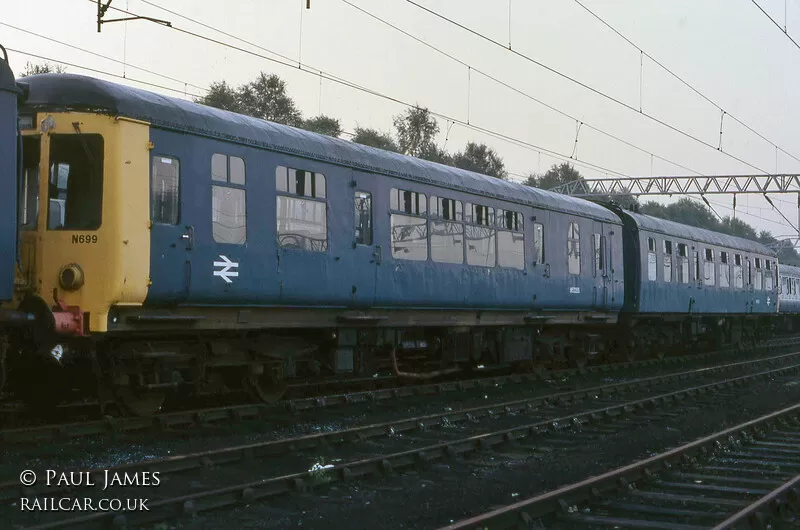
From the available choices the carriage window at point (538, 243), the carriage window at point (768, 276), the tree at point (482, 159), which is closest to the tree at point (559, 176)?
the tree at point (482, 159)

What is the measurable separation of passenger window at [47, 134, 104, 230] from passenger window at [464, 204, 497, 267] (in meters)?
7.34

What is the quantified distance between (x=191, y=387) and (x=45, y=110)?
397 centimetres

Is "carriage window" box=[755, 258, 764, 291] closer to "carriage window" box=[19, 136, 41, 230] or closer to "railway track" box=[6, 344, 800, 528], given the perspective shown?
"railway track" box=[6, 344, 800, 528]

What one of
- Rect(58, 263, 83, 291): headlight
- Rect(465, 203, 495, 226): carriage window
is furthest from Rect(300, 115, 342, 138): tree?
Rect(58, 263, 83, 291): headlight

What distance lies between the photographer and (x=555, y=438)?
1115 cm

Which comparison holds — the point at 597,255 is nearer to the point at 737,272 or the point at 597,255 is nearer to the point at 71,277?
the point at 737,272

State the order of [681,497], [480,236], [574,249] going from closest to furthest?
[681,497], [480,236], [574,249]

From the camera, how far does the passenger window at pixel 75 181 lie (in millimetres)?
9688

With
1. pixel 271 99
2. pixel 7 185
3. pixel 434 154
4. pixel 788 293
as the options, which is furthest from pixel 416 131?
pixel 7 185

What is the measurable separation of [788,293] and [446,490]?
38916 mm

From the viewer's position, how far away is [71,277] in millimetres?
9492

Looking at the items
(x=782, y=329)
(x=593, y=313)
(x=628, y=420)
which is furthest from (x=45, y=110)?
(x=782, y=329)

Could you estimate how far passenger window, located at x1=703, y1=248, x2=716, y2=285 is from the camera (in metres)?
27.0

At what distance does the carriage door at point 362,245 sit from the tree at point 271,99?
44589 mm
